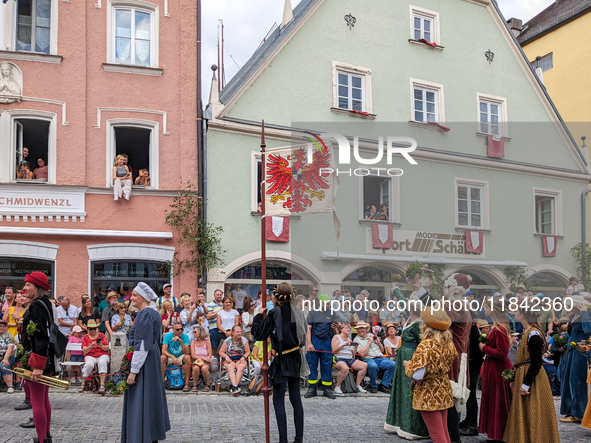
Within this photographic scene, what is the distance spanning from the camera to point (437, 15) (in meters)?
10.8

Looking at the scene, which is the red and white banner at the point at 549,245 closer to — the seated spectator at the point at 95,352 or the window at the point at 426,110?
the window at the point at 426,110

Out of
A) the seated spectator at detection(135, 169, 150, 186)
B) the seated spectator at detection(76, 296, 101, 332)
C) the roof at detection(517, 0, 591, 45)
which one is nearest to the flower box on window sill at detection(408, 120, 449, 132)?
the seated spectator at detection(76, 296, 101, 332)

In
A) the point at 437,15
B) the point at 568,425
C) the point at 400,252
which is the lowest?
the point at 568,425

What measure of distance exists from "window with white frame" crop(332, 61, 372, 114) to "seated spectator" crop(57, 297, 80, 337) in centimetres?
791

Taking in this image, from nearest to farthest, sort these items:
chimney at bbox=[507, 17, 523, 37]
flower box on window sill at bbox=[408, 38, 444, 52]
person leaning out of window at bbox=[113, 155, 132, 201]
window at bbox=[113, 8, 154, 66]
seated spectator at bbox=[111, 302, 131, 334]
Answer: flower box on window sill at bbox=[408, 38, 444, 52], seated spectator at bbox=[111, 302, 131, 334], person leaning out of window at bbox=[113, 155, 132, 201], window at bbox=[113, 8, 154, 66], chimney at bbox=[507, 17, 523, 37]

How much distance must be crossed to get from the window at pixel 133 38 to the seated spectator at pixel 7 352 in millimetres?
7547

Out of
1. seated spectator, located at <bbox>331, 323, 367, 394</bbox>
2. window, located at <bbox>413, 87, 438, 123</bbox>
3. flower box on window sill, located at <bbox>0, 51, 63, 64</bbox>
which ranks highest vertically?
flower box on window sill, located at <bbox>0, 51, 63, 64</bbox>

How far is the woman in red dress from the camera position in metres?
7.79

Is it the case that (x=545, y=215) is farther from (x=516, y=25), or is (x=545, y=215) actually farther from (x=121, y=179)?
(x=516, y=25)

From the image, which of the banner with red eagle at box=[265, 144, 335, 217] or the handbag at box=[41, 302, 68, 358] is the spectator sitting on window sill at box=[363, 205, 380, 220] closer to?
the banner with red eagle at box=[265, 144, 335, 217]

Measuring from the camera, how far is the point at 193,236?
53.0ft

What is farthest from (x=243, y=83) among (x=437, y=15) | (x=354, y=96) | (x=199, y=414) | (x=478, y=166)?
(x=478, y=166)

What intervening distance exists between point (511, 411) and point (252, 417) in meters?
3.72

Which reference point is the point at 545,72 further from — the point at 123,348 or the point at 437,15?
the point at 123,348
